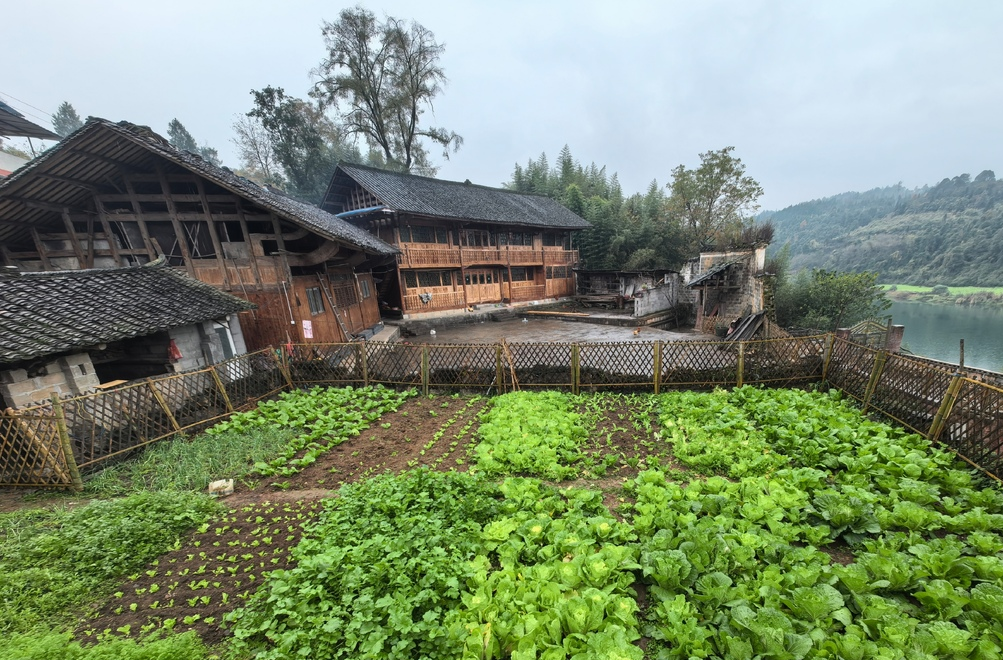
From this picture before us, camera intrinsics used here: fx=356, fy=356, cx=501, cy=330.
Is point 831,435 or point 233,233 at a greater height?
point 233,233

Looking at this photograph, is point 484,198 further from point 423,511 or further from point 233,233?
point 423,511

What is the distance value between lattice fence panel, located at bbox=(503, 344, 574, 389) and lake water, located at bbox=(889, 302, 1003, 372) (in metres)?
30.6

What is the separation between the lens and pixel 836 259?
6888 centimetres

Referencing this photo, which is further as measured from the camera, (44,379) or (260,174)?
(260,174)

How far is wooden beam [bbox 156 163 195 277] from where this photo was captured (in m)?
10.2

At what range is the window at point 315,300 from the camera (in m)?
12.3

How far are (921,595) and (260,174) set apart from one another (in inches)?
2014

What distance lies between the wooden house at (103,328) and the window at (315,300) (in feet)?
7.32

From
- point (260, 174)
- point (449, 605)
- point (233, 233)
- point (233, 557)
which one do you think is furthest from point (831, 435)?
point (260, 174)

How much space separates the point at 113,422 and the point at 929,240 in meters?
104

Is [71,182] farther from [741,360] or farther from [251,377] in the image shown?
[741,360]

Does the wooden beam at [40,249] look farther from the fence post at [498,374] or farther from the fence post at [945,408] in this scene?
the fence post at [945,408]

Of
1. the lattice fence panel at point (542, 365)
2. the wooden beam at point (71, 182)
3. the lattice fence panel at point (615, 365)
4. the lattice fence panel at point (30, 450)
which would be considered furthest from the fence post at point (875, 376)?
the wooden beam at point (71, 182)

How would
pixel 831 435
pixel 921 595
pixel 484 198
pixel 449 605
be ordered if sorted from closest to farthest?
pixel 921 595 < pixel 449 605 < pixel 831 435 < pixel 484 198
